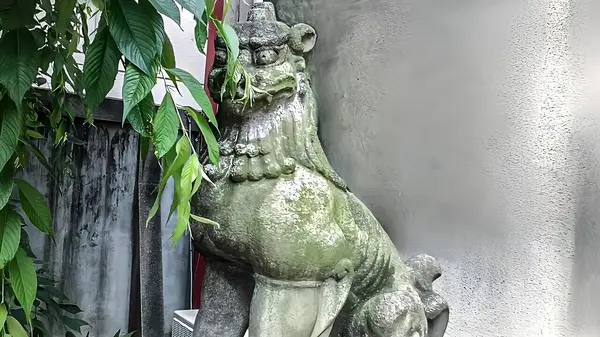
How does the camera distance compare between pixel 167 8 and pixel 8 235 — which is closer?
pixel 167 8

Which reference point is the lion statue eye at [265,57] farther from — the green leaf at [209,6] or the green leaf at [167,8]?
the green leaf at [167,8]

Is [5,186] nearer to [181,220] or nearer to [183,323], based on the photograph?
[181,220]

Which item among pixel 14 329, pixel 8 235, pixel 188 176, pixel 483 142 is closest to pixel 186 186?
Result: pixel 188 176

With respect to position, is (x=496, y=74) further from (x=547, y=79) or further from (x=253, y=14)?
(x=253, y=14)

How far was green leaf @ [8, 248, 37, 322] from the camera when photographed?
67cm

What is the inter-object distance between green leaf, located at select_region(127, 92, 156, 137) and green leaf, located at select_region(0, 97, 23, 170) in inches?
5.5

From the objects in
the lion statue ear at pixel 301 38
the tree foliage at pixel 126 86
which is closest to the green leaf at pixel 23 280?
the tree foliage at pixel 126 86

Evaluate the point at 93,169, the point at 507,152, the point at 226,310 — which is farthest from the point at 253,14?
the point at 93,169

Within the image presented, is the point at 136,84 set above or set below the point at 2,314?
above

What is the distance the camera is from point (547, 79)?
3.90 ft

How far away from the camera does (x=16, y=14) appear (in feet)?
2.03

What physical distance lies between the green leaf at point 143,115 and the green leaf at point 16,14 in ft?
0.56

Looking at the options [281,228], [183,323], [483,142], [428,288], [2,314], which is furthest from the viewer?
[183,323]

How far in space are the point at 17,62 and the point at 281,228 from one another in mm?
422
